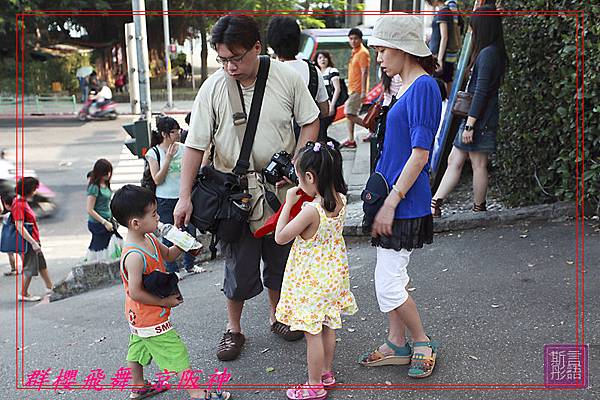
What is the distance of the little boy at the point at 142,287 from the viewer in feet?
9.82

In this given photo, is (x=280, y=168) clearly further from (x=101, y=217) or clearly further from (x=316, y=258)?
(x=101, y=217)

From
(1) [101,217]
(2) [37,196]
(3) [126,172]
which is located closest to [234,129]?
(1) [101,217]

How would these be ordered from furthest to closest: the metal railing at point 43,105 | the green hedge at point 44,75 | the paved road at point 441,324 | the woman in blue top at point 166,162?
the green hedge at point 44,75 → the metal railing at point 43,105 → the woman in blue top at point 166,162 → the paved road at point 441,324

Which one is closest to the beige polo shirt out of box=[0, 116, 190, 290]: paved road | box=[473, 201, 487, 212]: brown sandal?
box=[473, 201, 487, 212]: brown sandal

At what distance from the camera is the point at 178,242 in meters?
3.07

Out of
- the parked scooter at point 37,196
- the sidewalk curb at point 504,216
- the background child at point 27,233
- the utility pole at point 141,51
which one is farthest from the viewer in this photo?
the parked scooter at point 37,196

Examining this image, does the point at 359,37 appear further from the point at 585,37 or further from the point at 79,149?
the point at 79,149

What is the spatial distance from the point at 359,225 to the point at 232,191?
2755 millimetres

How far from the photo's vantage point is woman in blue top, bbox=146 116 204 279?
5.62 meters

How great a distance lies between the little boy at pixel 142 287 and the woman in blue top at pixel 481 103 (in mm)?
3082

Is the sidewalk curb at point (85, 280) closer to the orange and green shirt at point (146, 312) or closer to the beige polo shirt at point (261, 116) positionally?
the beige polo shirt at point (261, 116)

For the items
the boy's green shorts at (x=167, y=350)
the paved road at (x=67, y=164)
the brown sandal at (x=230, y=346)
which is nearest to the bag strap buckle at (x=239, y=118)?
the boy's green shorts at (x=167, y=350)

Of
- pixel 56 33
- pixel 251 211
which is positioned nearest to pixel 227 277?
pixel 251 211

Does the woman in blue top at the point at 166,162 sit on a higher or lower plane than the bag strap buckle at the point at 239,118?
lower
